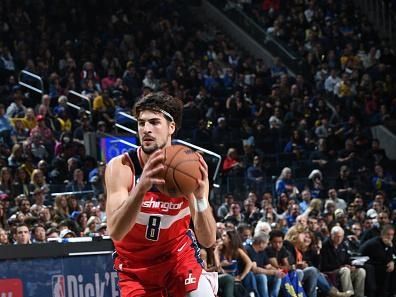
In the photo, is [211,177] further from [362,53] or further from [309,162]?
[362,53]

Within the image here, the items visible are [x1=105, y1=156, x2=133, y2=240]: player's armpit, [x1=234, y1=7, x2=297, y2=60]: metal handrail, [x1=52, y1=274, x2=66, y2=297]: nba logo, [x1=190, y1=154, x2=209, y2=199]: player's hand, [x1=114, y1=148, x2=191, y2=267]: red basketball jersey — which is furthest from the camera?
[x1=234, y1=7, x2=297, y2=60]: metal handrail

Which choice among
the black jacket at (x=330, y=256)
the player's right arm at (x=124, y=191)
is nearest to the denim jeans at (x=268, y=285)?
the black jacket at (x=330, y=256)

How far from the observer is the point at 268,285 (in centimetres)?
1427

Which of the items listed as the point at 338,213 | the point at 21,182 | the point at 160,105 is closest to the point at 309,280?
the point at 338,213

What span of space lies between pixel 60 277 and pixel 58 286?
0.38ft

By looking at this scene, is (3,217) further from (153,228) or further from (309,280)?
(153,228)

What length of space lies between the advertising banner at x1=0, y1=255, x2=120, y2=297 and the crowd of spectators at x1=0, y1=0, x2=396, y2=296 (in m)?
1.33

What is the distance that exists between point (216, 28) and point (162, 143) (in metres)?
23.4

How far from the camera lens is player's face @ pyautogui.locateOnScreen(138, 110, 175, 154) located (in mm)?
6285

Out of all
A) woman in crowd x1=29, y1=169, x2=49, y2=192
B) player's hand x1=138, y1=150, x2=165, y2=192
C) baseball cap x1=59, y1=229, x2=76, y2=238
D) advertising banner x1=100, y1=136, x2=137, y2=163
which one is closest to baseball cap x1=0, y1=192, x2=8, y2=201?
woman in crowd x1=29, y1=169, x2=49, y2=192

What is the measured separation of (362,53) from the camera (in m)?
27.6

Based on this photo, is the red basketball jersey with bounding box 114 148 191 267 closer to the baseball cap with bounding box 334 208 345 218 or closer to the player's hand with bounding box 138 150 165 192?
the player's hand with bounding box 138 150 165 192

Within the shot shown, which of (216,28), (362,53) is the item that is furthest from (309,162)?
(216,28)

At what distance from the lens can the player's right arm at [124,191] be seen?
567 cm
